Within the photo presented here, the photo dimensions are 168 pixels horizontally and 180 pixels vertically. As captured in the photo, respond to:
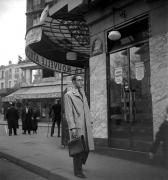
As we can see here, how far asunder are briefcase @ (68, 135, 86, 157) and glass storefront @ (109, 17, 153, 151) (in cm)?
231

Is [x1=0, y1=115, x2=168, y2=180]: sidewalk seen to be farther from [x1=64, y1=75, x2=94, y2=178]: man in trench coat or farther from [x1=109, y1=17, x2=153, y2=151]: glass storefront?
[x1=109, y1=17, x2=153, y2=151]: glass storefront

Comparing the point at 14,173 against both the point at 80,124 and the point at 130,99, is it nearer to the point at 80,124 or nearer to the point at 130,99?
the point at 80,124

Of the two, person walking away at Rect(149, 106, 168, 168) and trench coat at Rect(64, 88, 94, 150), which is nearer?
trench coat at Rect(64, 88, 94, 150)

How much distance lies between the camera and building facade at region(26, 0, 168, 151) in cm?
725

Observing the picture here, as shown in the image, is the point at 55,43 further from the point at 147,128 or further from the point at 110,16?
the point at 147,128

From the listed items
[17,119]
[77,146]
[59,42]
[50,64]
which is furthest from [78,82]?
[17,119]

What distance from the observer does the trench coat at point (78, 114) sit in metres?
6.07

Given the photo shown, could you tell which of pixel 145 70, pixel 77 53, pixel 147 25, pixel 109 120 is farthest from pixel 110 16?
pixel 77 53

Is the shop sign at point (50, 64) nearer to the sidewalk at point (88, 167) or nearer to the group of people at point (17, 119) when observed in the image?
the group of people at point (17, 119)

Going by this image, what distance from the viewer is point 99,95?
9234 mm

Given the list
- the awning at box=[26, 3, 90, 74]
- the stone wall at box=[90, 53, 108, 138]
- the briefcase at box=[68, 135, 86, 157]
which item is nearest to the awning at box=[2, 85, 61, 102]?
the awning at box=[26, 3, 90, 74]

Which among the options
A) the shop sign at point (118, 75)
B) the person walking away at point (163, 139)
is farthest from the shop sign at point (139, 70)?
the person walking away at point (163, 139)

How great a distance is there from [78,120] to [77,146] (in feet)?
1.63

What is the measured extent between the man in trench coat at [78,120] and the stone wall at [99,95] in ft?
9.13
